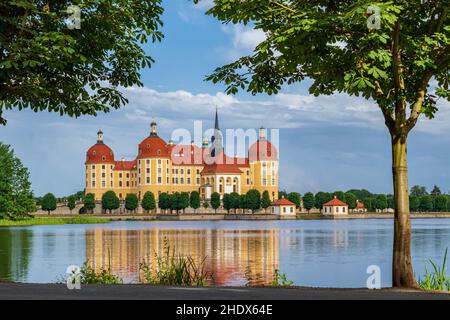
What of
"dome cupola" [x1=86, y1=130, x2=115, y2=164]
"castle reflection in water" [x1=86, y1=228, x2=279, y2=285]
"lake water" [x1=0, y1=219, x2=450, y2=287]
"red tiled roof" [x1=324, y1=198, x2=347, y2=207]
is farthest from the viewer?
"dome cupola" [x1=86, y1=130, x2=115, y2=164]

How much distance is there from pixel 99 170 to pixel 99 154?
15.5 feet

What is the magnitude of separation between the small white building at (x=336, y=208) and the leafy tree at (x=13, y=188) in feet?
270

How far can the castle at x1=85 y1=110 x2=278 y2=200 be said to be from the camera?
16750cm

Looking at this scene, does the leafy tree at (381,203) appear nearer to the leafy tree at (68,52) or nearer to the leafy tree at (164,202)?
the leafy tree at (164,202)

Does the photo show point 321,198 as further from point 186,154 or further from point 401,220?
point 401,220

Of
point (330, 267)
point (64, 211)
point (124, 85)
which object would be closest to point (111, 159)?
point (64, 211)

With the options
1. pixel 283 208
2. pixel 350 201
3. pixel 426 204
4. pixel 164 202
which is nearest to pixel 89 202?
pixel 164 202

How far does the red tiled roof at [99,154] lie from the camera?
17188cm

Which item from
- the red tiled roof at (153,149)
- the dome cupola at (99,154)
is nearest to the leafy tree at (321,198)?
the red tiled roof at (153,149)

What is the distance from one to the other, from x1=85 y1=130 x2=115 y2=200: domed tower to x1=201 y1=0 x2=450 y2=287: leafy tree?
15721 cm

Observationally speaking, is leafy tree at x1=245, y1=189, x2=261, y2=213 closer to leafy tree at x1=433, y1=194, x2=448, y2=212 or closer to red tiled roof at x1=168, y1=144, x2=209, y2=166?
red tiled roof at x1=168, y1=144, x2=209, y2=166

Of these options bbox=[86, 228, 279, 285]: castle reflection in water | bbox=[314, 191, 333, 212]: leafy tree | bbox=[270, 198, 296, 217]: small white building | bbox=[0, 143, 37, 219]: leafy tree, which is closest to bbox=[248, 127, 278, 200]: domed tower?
bbox=[314, 191, 333, 212]: leafy tree
